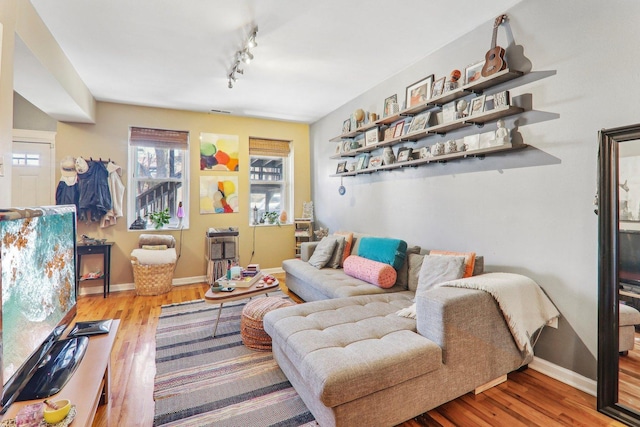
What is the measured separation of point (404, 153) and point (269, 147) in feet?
A: 8.90

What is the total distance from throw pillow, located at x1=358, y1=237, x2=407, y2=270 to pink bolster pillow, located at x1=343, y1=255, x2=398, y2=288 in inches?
2.1

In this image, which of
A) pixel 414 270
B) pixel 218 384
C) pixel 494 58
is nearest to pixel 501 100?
pixel 494 58

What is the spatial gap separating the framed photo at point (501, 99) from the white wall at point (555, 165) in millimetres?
113

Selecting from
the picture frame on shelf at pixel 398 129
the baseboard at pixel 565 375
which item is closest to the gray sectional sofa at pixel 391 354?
the baseboard at pixel 565 375

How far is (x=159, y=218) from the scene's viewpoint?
4391mm

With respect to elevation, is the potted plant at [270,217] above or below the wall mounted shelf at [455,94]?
below

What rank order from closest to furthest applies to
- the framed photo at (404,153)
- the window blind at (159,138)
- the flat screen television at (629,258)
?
the flat screen television at (629,258) → the framed photo at (404,153) → the window blind at (159,138)

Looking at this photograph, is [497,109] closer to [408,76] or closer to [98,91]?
[408,76]

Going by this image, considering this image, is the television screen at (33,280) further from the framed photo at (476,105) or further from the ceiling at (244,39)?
the framed photo at (476,105)

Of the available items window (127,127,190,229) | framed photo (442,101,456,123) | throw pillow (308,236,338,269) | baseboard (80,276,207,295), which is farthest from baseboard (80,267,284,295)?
framed photo (442,101,456,123)

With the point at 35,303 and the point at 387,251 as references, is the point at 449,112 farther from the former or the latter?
the point at 35,303

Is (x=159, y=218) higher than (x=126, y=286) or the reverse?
higher

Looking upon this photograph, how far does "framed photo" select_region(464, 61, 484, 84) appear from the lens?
238 cm

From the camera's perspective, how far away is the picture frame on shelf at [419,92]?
285 cm
